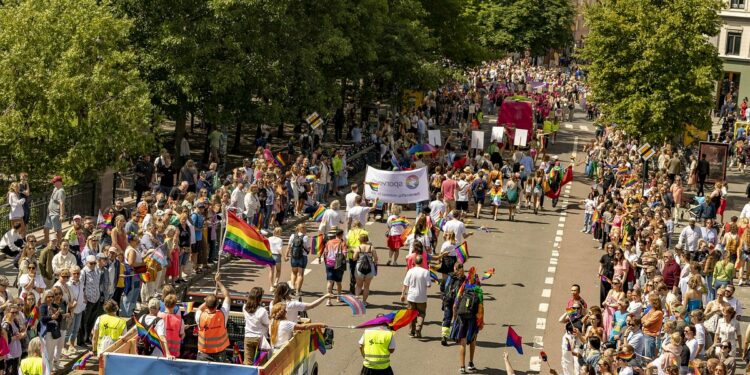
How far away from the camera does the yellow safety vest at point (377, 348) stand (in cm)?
1825

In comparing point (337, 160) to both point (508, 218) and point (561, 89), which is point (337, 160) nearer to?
point (508, 218)

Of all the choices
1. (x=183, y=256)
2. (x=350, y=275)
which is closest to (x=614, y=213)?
(x=350, y=275)

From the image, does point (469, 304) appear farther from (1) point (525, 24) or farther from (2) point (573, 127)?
(1) point (525, 24)

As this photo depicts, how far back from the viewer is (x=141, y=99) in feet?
109

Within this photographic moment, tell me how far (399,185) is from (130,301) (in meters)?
11.0

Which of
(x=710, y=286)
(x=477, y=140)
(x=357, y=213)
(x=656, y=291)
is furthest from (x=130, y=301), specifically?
(x=477, y=140)

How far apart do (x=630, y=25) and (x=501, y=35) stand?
55.4 meters

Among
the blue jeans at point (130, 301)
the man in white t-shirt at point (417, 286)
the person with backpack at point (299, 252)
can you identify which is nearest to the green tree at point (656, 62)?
the person with backpack at point (299, 252)

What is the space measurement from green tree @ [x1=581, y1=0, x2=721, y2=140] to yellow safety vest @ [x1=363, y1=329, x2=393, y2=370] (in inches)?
1136

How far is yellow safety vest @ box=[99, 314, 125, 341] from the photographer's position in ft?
60.4

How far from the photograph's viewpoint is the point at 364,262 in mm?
24922

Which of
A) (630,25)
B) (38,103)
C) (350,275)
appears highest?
(630,25)

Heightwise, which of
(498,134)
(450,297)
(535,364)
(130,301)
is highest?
(498,134)

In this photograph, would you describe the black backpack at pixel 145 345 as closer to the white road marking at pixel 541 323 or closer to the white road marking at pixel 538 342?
the white road marking at pixel 538 342
